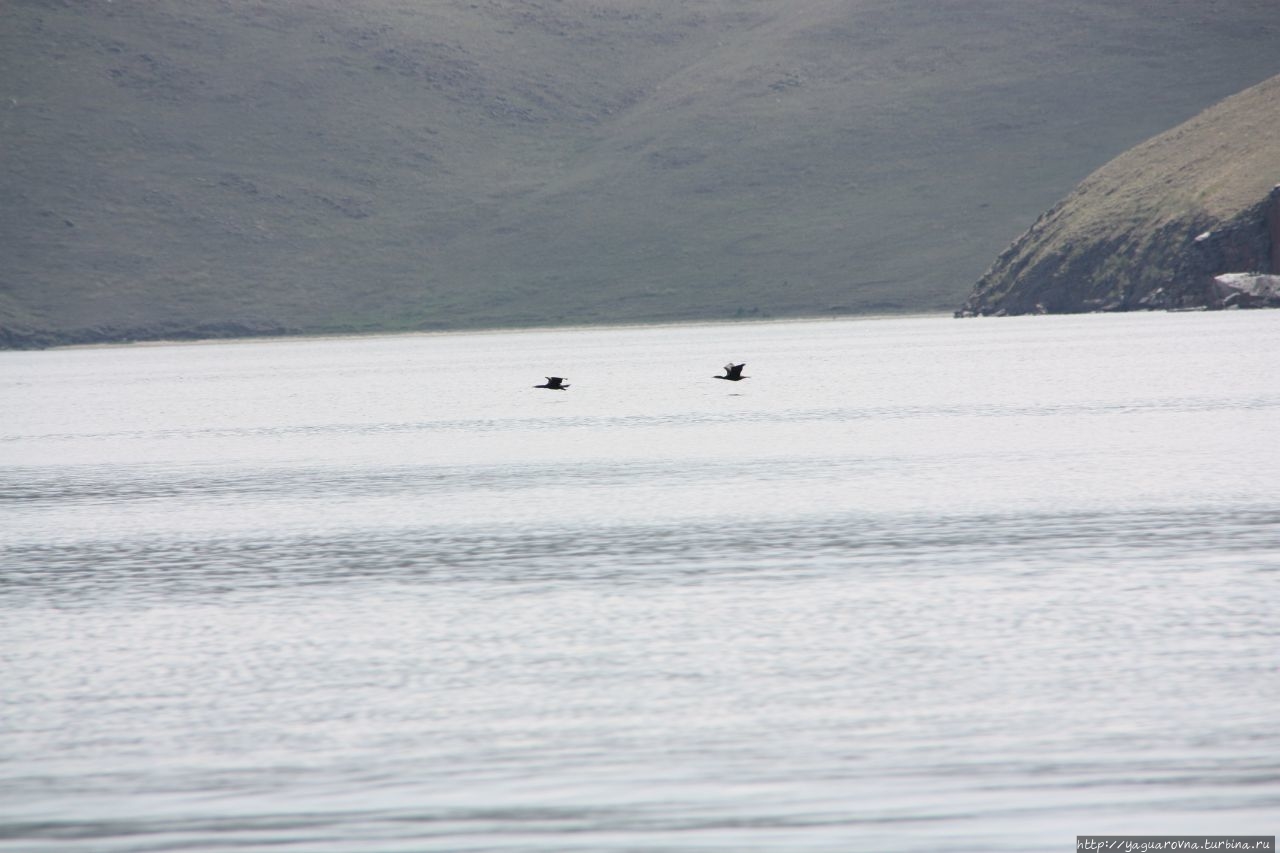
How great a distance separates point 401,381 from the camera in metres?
127

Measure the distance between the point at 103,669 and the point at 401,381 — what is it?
10646 centimetres

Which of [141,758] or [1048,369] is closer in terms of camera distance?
[141,758]

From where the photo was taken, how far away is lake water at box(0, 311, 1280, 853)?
595 inches

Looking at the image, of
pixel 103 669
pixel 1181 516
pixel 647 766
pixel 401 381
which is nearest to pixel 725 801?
pixel 647 766

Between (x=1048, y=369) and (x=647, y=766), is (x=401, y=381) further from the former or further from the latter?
(x=647, y=766)

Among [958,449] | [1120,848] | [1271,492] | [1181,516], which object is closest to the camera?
[1120,848]

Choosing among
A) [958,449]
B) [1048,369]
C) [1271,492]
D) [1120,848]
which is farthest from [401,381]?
[1120,848]

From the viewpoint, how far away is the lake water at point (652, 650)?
49.5 feet

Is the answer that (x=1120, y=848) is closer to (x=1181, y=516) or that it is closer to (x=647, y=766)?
(x=647, y=766)

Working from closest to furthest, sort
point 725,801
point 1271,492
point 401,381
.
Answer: point 725,801, point 1271,492, point 401,381

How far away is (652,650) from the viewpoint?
2161cm

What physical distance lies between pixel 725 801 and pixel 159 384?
125738mm

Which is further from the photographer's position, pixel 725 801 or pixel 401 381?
pixel 401 381

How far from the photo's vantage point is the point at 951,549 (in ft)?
96.5
